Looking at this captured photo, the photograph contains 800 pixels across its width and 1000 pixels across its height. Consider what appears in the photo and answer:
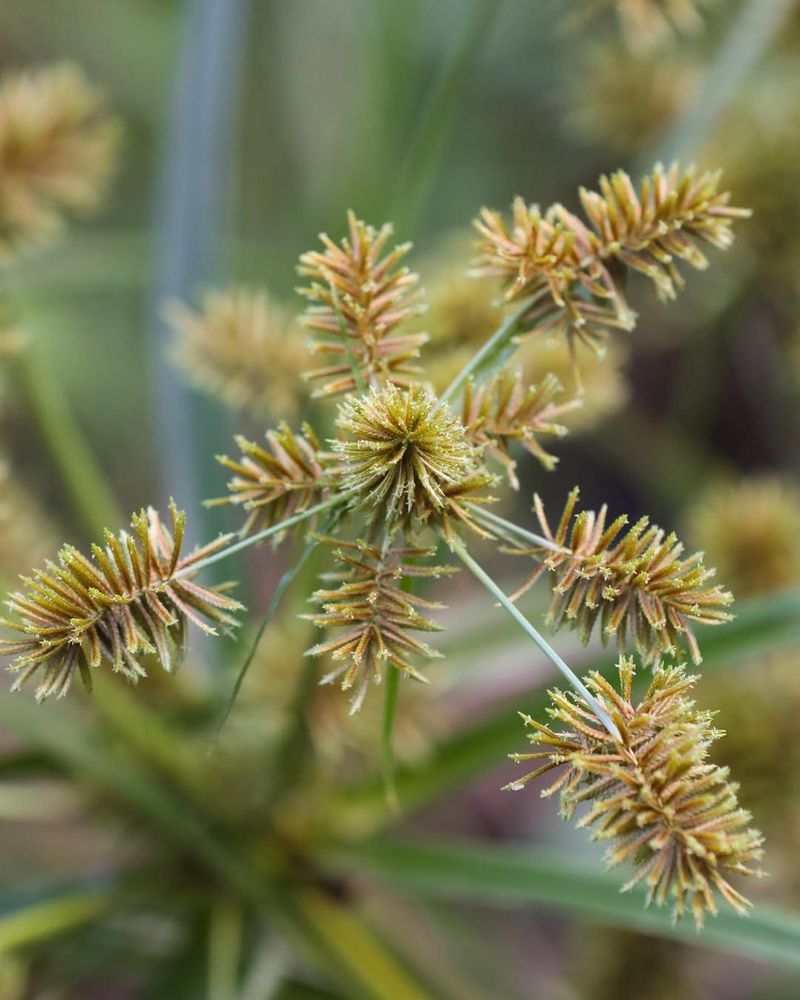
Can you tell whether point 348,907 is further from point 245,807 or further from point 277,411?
point 277,411

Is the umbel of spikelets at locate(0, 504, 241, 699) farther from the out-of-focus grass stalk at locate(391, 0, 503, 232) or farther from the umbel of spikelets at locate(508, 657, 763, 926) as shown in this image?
the out-of-focus grass stalk at locate(391, 0, 503, 232)

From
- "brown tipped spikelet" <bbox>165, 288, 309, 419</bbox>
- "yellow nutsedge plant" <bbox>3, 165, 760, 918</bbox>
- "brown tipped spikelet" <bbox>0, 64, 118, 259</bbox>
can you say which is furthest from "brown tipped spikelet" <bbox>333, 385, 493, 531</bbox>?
"brown tipped spikelet" <bbox>0, 64, 118, 259</bbox>

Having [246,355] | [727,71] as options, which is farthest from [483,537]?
[727,71]

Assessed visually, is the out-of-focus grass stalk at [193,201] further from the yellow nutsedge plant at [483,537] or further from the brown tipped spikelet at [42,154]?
the yellow nutsedge plant at [483,537]

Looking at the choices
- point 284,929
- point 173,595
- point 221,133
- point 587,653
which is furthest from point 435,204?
point 173,595

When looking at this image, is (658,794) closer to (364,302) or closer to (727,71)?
(364,302)

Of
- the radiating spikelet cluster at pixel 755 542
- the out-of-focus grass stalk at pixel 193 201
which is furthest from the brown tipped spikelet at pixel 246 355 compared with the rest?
the radiating spikelet cluster at pixel 755 542
